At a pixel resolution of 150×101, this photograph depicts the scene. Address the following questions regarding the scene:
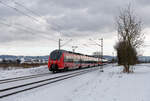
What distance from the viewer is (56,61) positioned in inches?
1075

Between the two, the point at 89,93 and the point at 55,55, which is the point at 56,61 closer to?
the point at 55,55

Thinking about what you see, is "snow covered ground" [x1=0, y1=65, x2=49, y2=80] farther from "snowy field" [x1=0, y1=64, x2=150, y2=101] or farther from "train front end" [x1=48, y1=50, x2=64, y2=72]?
"snowy field" [x1=0, y1=64, x2=150, y2=101]

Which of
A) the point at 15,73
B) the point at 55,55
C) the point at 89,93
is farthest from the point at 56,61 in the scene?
the point at 89,93

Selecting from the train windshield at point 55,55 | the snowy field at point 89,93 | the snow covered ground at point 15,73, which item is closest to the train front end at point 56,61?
the train windshield at point 55,55

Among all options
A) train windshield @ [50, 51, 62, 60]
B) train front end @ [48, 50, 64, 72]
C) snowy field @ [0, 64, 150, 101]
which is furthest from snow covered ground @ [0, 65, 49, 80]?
snowy field @ [0, 64, 150, 101]

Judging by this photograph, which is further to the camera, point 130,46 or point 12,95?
point 130,46

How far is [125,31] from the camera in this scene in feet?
89.7

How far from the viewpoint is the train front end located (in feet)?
89.4

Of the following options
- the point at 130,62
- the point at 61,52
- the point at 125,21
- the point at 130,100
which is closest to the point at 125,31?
the point at 125,21

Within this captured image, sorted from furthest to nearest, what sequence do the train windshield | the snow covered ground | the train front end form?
the train windshield → the train front end → the snow covered ground

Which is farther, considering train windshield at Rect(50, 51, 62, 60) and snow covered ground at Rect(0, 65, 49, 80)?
train windshield at Rect(50, 51, 62, 60)

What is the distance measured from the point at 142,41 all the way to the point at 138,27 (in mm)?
2013

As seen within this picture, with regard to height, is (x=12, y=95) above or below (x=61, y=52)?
below

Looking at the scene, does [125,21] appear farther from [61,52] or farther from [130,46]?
[61,52]
